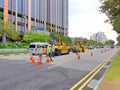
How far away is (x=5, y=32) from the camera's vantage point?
269 feet

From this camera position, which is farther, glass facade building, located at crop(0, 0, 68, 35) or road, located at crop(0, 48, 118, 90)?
glass facade building, located at crop(0, 0, 68, 35)

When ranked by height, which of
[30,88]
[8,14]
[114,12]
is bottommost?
[30,88]

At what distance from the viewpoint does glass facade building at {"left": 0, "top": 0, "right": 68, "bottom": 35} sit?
357ft

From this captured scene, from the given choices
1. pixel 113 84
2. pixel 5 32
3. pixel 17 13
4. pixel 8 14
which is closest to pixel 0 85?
pixel 113 84

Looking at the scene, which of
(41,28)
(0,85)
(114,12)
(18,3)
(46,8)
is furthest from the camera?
(46,8)

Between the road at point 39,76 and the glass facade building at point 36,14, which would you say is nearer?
the road at point 39,76

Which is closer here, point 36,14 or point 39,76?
point 39,76

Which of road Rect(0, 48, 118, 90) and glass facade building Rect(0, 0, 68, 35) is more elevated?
glass facade building Rect(0, 0, 68, 35)

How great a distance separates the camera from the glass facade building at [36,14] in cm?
10889

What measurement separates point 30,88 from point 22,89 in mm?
452

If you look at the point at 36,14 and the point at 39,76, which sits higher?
the point at 36,14

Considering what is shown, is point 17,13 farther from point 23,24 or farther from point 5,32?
point 5,32

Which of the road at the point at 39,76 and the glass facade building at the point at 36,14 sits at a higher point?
the glass facade building at the point at 36,14

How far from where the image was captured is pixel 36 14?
13575 cm
